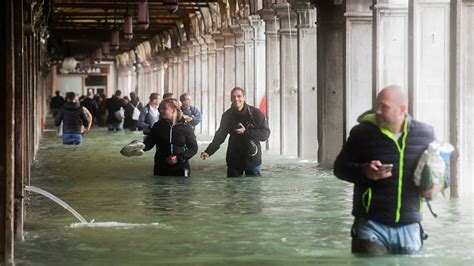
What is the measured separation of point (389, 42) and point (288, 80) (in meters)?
8.79

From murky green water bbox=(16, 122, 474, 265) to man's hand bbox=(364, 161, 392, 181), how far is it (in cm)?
79

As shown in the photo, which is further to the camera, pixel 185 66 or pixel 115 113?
pixel 185 66

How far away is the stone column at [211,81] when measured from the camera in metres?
44.8

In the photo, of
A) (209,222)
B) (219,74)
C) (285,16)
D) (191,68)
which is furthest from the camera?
(191,68)

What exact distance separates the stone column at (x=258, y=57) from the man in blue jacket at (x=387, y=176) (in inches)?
932

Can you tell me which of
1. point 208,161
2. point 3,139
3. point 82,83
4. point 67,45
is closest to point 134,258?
point 3,139

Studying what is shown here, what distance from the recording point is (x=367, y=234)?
382 inches

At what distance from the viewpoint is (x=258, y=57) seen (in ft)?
111

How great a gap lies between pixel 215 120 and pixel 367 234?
3365cm

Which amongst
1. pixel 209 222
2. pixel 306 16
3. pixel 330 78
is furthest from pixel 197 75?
pixel 209 222

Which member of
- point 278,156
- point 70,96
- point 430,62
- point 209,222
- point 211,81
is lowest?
point 278,156

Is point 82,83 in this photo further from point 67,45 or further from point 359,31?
point 359,31

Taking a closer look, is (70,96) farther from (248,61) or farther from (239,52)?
(239,52)

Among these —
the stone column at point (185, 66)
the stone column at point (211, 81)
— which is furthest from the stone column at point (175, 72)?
the stone column at point (211, 81)
